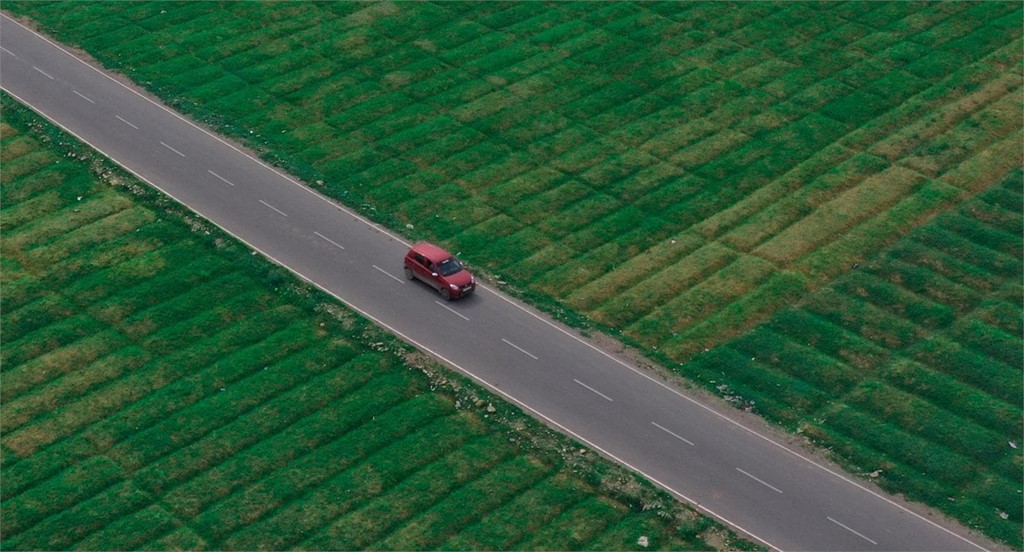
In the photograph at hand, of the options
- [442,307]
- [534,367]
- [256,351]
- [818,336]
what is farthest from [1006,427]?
[256,351]

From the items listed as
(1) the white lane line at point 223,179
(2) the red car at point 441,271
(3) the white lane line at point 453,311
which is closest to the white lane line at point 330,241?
(2) the red car at point 441,271

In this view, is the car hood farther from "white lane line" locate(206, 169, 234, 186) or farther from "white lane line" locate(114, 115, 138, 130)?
"white lane line" locate(114, 115, 138, 130)

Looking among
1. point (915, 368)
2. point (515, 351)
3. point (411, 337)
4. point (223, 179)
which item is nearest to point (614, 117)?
point (515, 351)

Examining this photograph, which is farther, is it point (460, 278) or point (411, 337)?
point (460, 278)

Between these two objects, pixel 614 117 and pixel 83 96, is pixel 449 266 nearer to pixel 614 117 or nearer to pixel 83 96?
pixel 614 117

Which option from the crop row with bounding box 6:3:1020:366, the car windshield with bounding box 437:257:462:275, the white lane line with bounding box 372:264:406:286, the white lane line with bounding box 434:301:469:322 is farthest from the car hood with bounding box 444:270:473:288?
the white lane line with bounding box 372:264:406:286

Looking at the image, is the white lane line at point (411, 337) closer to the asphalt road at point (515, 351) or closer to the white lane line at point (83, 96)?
the asphalt road at point (515, 351)
